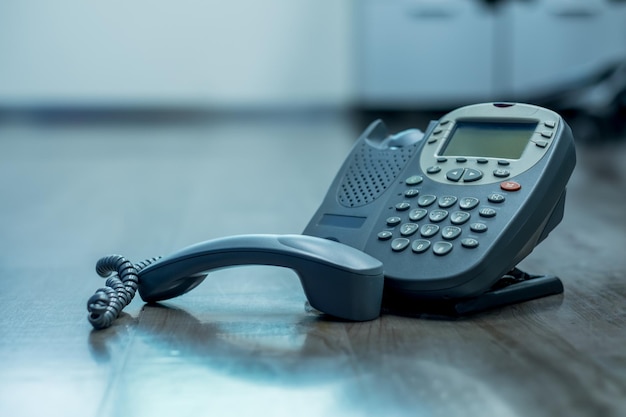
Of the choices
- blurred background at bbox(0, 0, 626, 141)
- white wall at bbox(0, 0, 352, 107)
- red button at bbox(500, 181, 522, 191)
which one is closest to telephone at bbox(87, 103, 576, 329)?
red button at bbox(500, 181, 522, 191)

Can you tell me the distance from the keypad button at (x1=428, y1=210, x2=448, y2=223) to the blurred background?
343 cm

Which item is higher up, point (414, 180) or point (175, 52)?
point (414, 180)

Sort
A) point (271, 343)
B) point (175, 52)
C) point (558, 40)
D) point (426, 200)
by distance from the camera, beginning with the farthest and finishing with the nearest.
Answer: point (175, 52) < point (558, 40) < point (426, 200) < point (271, 343)

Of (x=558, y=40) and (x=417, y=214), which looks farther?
(x=558, y=40)

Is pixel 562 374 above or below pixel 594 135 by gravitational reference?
above

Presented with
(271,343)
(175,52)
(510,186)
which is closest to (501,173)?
(510,186)

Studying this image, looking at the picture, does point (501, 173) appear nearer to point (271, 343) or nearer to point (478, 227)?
point (478, 227)

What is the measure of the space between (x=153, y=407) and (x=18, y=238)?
Answer: 30.4 inches

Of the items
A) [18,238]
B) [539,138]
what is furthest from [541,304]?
[18,238]

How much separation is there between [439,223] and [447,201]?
24 millimetres

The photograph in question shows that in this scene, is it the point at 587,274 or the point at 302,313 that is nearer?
the point at 302,313

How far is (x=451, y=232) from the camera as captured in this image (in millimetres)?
739

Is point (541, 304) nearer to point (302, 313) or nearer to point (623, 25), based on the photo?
point (302, 313)

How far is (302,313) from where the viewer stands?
0.78 m
